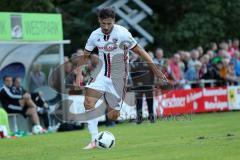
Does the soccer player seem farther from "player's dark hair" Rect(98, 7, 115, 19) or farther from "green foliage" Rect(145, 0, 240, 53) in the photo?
"green foliage" Rect(145, 0, 240, 53)

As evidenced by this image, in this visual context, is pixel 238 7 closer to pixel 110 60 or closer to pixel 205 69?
pixel 205 69

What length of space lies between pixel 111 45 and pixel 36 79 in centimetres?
1033

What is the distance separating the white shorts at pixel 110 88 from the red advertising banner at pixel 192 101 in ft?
32.5

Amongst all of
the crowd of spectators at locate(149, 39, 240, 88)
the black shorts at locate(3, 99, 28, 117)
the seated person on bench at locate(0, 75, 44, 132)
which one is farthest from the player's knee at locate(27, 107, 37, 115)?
the crowd of spectators at locate(149, 39, 240, 88)

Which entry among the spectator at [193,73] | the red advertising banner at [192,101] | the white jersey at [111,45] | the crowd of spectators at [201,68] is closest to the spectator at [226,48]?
the crowd of spectators at [201,68]

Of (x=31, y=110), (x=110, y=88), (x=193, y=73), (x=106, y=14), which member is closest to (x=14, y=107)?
(x=31, y=110)

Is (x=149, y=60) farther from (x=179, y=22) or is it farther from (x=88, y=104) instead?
(x=179, y=22)

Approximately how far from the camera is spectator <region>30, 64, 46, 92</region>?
23.5 meters

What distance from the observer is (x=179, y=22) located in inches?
1323

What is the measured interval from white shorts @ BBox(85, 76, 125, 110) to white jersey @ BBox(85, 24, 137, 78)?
142 mm

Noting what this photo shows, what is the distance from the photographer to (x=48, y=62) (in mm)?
23891

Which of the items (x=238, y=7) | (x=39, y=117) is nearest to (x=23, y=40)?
(x=39, y=117)

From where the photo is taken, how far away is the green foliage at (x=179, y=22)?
32312 mm

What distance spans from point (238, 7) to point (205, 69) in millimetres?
7685
